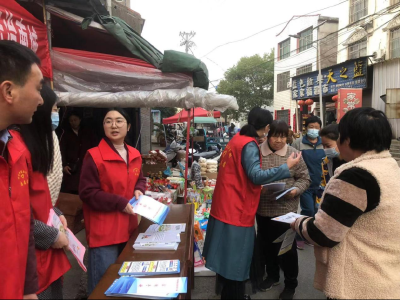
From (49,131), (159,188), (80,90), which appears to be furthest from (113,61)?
(49,131)

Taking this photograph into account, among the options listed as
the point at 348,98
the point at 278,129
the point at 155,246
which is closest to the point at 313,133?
the point at 278,129

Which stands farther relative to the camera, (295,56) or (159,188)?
(295,56)

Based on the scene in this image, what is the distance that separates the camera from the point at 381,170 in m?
1.37

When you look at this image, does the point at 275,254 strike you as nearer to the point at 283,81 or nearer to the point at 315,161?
the point at 315,161

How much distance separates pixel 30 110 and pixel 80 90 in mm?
2575

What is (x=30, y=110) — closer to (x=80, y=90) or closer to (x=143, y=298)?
(x=143, y=298)

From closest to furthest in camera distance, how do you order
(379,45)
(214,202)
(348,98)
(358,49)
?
(214,202)
(348,98)
(379,45)
(358,49)

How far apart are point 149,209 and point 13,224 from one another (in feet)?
3.12

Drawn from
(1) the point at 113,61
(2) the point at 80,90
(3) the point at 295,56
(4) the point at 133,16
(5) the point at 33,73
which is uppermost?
(3) the point at 295,56

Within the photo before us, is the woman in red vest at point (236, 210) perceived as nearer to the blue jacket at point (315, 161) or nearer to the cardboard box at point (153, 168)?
the blue jacket at point (315, 161)

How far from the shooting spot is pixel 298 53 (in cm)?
2102

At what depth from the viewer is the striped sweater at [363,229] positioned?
1.36 meters

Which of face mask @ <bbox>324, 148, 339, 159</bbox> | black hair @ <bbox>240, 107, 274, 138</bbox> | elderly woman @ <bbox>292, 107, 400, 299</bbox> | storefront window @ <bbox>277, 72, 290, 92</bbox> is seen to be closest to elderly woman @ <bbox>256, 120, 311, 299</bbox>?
black hair @ <bbox>240, 107, 274, 138</bbox>

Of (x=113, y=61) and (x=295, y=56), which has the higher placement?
(x=295, y=56)
